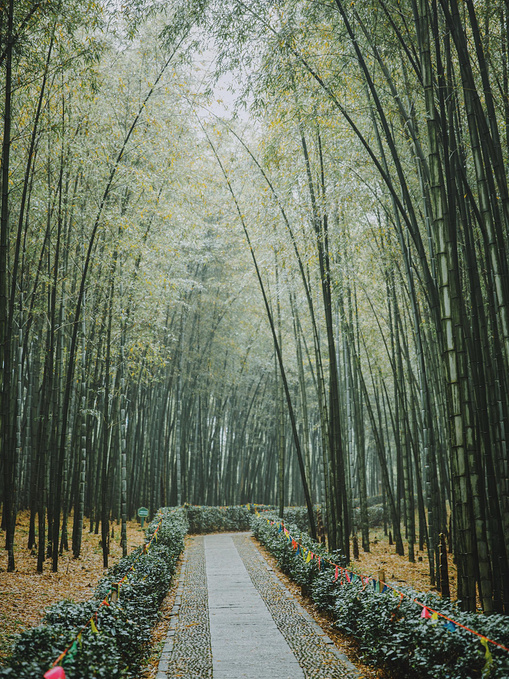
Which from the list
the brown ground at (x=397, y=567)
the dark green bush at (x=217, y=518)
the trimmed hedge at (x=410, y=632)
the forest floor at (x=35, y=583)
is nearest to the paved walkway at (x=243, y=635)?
the trimmed hedge at (x=410, y=632)

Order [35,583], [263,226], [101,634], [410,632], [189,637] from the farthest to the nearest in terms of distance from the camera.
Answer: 1. [263,226]
2. [35,583]
3. [189,637]
4. [410,632]
5. [101,634]

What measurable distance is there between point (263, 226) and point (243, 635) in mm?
4375

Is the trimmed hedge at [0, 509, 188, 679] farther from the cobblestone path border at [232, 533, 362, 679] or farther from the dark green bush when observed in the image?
the dark green bush

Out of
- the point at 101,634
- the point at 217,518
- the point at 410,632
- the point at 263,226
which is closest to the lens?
the point at 101,634

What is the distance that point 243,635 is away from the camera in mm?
3477

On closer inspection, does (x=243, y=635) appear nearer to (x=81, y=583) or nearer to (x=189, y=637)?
(x=189, y=637)

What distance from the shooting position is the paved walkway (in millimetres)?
2814

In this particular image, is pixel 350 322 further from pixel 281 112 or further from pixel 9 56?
pixel 9 56

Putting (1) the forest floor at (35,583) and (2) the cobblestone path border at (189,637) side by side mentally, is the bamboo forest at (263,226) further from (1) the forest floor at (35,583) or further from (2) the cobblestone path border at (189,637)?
(2) the cobblestone path border at (189,637)

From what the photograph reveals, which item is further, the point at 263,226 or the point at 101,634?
the point at 263,226

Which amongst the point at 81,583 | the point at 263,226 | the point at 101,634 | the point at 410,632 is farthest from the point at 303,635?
the point at 263,226

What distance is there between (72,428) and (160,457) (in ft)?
11.4

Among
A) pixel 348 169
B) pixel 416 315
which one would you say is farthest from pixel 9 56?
pixel 416 315

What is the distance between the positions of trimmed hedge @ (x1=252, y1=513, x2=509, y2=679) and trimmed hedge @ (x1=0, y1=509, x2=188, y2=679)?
1.29 meters
